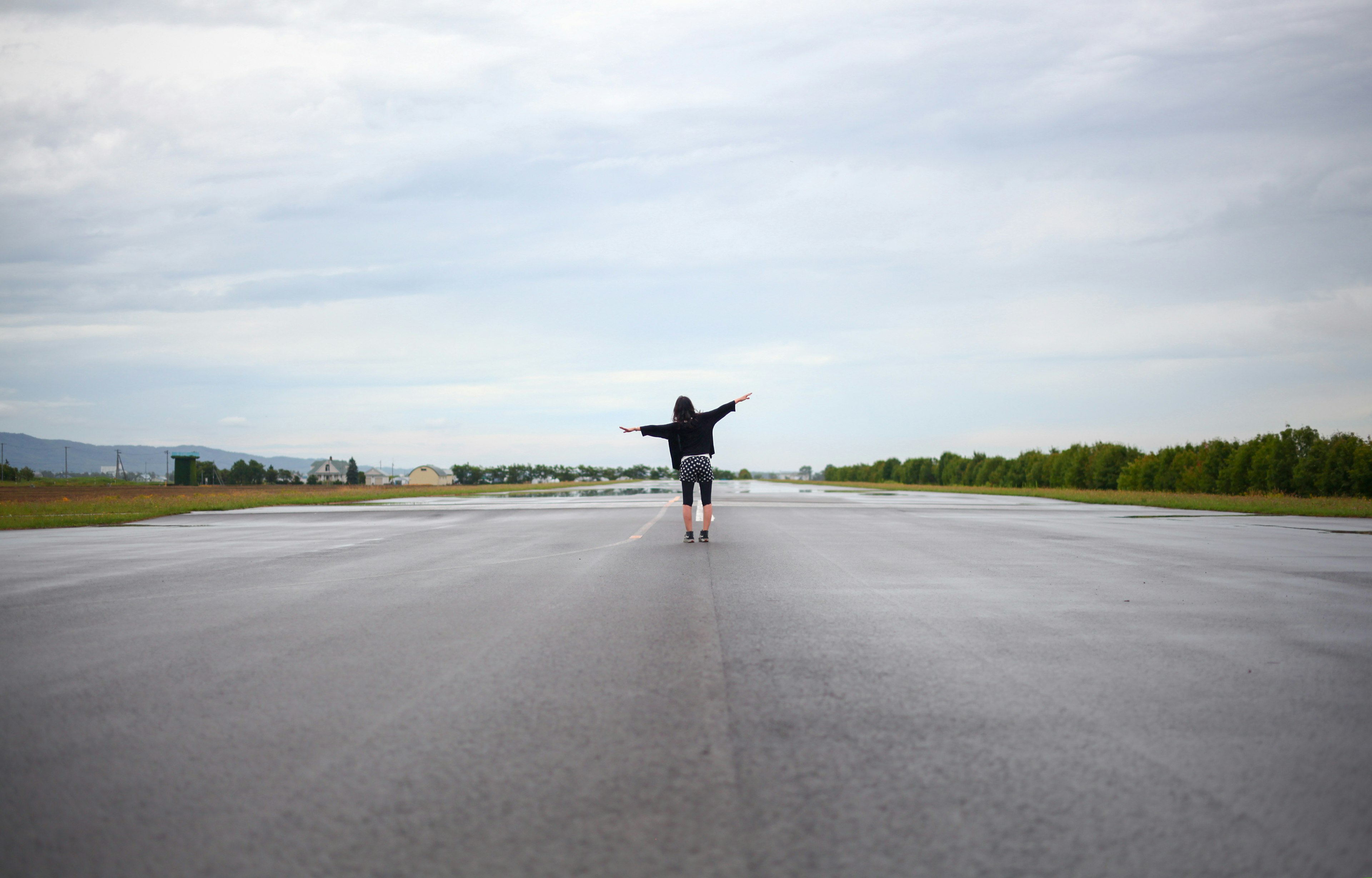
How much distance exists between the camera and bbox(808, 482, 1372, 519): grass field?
1002 inches

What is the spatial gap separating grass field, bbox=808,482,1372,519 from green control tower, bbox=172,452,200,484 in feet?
179

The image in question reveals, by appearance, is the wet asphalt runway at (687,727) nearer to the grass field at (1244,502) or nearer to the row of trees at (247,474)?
the grass field at (1244,502)

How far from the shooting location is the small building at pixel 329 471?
119188 mm

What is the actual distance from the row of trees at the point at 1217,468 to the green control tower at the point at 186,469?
59.4 meters

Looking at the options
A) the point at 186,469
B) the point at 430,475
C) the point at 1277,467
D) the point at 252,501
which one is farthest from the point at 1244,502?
A: the point at 430,475

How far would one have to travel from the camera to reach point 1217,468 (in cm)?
4325

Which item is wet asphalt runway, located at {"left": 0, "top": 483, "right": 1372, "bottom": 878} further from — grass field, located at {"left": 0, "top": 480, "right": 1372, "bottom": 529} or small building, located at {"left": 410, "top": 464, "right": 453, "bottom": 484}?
small building, located at {"left": 410, "top": 464, "right": 453, "bottom": 484}

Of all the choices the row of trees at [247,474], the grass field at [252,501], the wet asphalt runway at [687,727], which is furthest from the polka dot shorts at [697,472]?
the row of trees at [247,474]

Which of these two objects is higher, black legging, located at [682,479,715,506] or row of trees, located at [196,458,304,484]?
row of trees, located at [196,458,304,484]

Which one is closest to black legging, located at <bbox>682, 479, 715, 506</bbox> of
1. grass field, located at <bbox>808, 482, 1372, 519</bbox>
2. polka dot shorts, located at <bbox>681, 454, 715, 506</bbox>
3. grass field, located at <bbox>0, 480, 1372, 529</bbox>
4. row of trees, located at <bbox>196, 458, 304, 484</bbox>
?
polka dot shorts, located at <bbox>681, 454, 715, 506</bbox>

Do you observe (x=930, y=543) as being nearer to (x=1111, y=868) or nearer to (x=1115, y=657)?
(x=1115, y=657)

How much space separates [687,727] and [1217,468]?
47.2 m

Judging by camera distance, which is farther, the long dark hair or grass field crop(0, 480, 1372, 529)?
grass field crop(0, 480, 1372, 529)

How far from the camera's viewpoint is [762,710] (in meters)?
4.13
